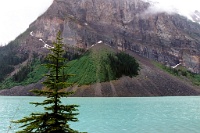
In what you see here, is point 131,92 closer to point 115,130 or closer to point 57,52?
point 115,130

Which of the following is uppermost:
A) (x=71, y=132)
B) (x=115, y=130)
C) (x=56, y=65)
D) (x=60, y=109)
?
(x=56, y=65)

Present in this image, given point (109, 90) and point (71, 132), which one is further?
point (109, 90)

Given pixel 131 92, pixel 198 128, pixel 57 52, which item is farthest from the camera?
pixel 131 92

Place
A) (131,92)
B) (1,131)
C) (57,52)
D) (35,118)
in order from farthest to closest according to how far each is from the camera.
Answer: (131,92) < (1,131) < (57,52) < (35,118)

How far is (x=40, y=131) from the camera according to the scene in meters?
11.2

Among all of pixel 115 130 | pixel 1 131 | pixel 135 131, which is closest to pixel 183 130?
pixel 135 131

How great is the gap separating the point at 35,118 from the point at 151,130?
37168mm

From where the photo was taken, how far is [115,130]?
152 ft

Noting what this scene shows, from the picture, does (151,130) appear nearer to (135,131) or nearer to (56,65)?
(135,131)

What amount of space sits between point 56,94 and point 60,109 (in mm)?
647

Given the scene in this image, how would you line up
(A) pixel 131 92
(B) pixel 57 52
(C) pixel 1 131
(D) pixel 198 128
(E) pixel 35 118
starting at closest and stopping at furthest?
(E) pixel 35 118 < (B) pixel 57 52 < (C) pixel 1 131 < (D) pixel 198 128 < (A) pixel 131 92

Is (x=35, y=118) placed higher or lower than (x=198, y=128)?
higher

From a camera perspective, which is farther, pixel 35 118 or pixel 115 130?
pixel 115 130

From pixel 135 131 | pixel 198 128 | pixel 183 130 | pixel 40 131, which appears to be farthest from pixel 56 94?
pixel 198 128
